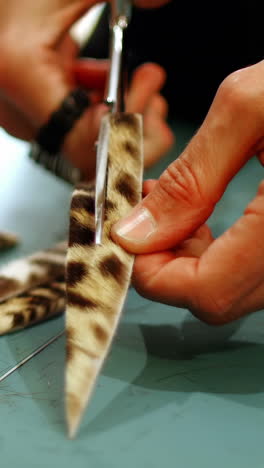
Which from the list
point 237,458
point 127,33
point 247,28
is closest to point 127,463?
point 237,458

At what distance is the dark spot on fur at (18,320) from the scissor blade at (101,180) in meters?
0.13

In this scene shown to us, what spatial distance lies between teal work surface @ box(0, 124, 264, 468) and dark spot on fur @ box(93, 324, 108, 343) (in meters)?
0.05

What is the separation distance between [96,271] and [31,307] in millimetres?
131

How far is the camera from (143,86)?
1152mm

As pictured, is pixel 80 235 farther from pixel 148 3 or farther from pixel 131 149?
pixel 148 3

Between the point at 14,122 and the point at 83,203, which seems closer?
the point at 83,203

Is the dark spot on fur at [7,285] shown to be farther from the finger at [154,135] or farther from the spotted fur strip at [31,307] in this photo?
the finger at [154,135]

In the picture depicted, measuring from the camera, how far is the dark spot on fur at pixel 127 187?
588mm

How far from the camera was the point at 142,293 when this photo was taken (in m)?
0.56

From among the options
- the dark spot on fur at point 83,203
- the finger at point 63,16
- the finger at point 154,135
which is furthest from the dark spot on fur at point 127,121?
the finger at point 63,16

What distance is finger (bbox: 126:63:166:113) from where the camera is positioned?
1.11 meters

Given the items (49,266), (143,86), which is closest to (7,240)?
(49,266)

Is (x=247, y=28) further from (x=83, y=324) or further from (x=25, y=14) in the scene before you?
(x=83, y=324)

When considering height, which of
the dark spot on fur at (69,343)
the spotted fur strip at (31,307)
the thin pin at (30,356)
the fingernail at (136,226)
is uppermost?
the fingernail at (136,226)
